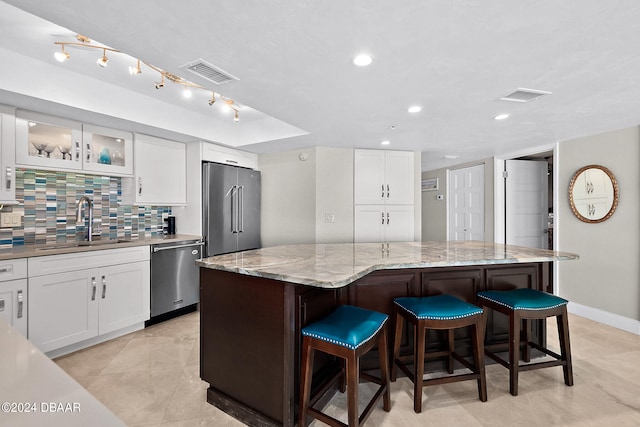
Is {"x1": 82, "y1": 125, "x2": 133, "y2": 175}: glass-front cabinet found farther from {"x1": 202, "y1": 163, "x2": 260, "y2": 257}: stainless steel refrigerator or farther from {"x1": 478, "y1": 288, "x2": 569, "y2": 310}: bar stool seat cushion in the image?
{"x1": 478, "y1": 288, "x2": 569, "y2": 310}: bar stool seat cushion

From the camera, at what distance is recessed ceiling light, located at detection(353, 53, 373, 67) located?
1780 mm

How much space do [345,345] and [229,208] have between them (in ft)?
9.82

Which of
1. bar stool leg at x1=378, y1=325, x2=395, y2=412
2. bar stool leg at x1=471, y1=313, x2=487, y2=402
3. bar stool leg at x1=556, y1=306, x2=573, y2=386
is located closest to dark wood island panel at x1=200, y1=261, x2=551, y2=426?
bar stool leg at x1=378, y1=325, x2=395, y2=412

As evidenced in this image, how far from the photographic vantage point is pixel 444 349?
241cm

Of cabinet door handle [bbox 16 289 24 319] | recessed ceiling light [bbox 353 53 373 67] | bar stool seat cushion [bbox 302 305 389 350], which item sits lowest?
cabinet door handle [bbox 16 289 24 319]

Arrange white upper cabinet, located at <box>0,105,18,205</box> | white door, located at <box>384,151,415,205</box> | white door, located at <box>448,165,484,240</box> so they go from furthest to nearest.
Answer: white door, located at <box>448,165,484,240</box> < white door, located at <box>384,151,415,205</box> < white upper cabinet, located at <box>0,105,18,205</box>

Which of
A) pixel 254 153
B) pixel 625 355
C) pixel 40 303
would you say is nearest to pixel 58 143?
pixel 40 303

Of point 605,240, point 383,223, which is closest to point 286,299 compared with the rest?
point 383,223

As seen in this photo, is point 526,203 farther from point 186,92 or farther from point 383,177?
point 186,92

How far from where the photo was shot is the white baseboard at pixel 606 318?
3.18 m

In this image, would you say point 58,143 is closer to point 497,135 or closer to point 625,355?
point 497,135

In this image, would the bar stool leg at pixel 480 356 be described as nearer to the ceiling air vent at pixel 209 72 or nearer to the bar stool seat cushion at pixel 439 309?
the bar stool seat cushion at pixel 439 309

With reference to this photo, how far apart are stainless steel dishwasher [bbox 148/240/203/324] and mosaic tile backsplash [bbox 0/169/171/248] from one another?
2.16 ft

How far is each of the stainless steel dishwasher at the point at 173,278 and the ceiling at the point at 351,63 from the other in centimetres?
132
